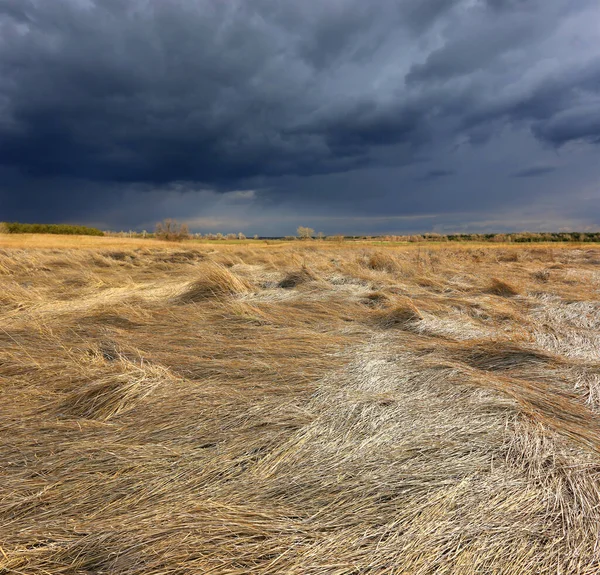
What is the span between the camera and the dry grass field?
49.9 inches

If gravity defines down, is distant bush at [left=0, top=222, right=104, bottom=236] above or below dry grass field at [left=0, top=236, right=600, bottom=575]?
above

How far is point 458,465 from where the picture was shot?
5.46 ft

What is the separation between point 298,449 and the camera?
1.83 m

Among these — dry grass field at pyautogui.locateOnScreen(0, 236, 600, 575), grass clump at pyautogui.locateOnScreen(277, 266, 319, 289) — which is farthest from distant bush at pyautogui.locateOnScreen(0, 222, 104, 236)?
dry grass field at pyautogui.locateOnScreen(0, 236, 600, 575)

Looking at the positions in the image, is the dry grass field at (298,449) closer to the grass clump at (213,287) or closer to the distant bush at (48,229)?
the grass clump at (213,287)

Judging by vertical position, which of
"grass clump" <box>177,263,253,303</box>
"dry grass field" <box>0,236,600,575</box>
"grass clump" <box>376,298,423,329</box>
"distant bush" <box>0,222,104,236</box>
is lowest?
"dry grass field" <box>0,236,600,575</box>

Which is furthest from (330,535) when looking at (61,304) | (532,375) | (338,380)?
(61,304)

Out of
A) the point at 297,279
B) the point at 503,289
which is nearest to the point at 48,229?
the point at 297,279

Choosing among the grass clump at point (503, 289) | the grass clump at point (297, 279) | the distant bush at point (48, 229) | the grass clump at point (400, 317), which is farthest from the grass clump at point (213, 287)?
the distant bush at point (48, 229)

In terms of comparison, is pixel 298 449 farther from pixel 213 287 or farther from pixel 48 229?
pixel 48 229

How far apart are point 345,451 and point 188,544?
816 millimetres

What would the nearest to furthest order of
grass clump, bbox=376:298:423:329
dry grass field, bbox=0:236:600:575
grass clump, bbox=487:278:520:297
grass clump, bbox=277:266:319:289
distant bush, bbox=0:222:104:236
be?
dry grass field, bbox=0:236:600:575
grass clump, bbox=376:298:423:329
grass clump, bbox=487:278:520:297
grass clump, bbox=277:266:319:289
distant bush, bbox=0:222:104:236

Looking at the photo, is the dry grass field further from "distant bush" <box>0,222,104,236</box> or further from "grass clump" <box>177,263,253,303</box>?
"distant bush" <box>0,222,104,236</box>

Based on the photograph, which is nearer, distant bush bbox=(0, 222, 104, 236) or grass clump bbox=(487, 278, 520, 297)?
grass clump bbox=(487, 278, 520, 297)
